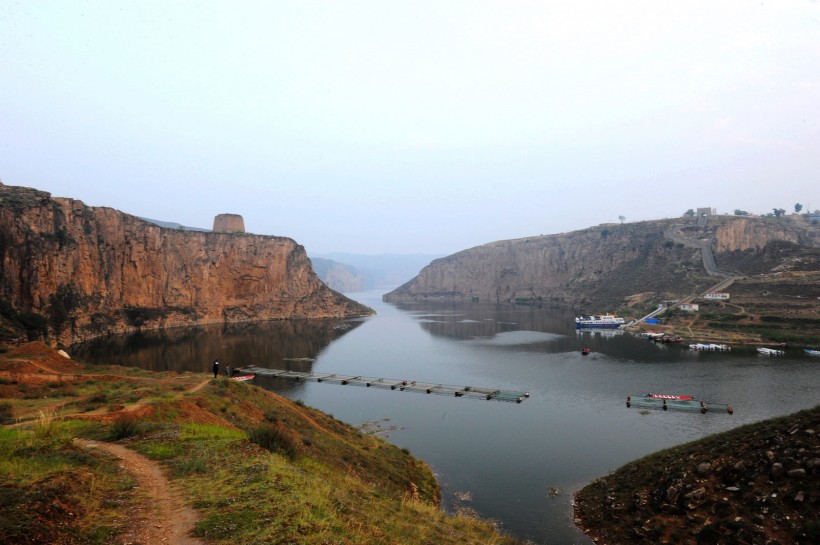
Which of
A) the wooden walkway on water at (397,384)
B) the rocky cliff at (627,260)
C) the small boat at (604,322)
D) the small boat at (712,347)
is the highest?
the rocky cliff at (627,260)

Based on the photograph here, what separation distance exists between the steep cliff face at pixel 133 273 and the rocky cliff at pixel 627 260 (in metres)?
68.8

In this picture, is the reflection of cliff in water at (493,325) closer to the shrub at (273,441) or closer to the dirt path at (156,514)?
the shrub at (273,441)

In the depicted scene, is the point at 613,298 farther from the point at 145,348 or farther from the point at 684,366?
the point at 145,348

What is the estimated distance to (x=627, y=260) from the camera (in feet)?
447

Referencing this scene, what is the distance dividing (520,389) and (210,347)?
148 feet

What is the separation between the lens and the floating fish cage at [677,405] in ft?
113

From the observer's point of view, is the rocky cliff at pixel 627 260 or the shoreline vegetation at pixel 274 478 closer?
the shoreline vegetation at pixel 274 478

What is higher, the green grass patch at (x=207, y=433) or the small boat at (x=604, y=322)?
the green grass patch at (x=207, y=433)

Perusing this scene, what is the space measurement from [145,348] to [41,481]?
63234 mm

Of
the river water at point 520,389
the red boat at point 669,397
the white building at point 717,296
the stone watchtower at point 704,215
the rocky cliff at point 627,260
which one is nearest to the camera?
the river water at point 520,389

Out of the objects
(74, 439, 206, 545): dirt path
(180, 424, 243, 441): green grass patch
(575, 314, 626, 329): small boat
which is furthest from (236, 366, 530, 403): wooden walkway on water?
(575, 314, 626, 329): small boat

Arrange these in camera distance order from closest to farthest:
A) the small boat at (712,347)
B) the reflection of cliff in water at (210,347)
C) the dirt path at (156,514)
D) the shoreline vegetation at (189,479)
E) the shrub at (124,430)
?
the dirt path at (156,514)
the shoreline vegetation at (189,479)
the shrub at (124,430)
the reflection of cliff in water at (210,347)
the small boat at (712,347)

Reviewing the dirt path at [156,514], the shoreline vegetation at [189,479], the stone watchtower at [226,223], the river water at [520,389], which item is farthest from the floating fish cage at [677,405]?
the stone watchtower at [226,223]

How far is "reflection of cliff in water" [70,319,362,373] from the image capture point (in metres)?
52.3
